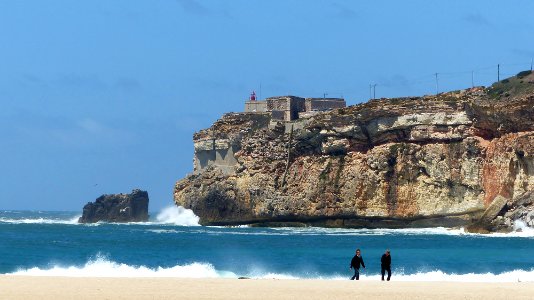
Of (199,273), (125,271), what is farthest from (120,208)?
(199,273)

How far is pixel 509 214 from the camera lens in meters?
71.2

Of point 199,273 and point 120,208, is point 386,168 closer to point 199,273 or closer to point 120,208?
point 120,208

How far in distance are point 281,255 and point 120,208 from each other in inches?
2437

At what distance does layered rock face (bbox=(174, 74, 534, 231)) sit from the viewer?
7606cm

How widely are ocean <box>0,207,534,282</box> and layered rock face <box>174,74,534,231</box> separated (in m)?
3.49

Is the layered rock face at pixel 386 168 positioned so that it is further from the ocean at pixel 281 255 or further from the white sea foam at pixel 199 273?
the white sea foam at pixel 199 273

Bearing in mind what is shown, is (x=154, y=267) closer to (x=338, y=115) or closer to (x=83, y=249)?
(x=83, y=249)

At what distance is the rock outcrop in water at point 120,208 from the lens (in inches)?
4409

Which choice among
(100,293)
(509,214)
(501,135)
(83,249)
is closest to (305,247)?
(83,249)

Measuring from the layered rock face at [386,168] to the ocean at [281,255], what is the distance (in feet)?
11.4

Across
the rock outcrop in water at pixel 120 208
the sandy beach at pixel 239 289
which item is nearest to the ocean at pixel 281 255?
the sandy beach at pixel 239 289

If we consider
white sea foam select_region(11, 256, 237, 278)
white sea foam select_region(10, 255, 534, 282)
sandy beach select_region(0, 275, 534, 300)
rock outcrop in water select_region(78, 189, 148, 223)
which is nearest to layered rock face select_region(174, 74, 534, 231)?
rock outcrop in water select_region(78, 189, 148, 223)

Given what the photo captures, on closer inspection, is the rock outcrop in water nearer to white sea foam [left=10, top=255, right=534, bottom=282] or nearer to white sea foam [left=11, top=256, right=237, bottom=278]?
white sea foam [left=10, top=255, right=534, bottom=282]

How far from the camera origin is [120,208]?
11219cm
